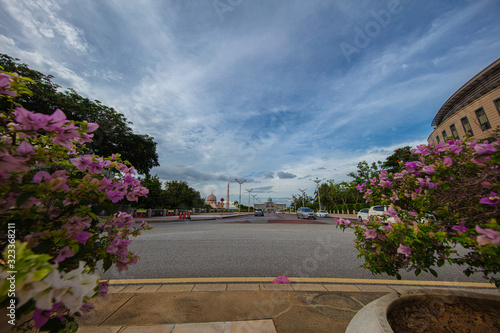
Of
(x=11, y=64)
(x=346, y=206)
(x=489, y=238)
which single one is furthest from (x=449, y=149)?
(x=346, y=206)

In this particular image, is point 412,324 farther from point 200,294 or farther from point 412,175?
point 200,294

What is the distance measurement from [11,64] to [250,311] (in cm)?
2281

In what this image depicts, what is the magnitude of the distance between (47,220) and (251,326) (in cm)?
179

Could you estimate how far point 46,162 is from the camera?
40.8 inches

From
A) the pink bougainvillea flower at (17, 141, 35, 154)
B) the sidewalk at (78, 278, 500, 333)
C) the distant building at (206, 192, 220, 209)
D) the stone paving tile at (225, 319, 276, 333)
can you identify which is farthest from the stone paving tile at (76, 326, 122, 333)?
the distant building at (206, 192, 220, 209)

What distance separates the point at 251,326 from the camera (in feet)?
6.12

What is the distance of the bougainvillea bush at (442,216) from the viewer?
4.04 ft

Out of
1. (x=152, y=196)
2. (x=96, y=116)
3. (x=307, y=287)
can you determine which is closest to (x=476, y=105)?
(x=307, y=287)

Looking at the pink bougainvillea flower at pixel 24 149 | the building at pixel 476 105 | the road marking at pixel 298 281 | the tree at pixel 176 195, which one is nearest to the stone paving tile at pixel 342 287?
the road marking at pixel 298 281

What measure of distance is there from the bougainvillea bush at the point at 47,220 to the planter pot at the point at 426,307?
64.2 inches

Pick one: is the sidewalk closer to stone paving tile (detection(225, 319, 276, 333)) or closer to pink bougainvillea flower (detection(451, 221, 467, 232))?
stone paving tile (detection(225, 319, 276, 333))

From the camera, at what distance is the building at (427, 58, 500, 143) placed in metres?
20.4

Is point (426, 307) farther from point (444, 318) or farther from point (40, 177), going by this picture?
point (40, 177)

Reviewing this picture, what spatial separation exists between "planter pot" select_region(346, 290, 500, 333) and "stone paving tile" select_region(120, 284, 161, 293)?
8.31 ft
